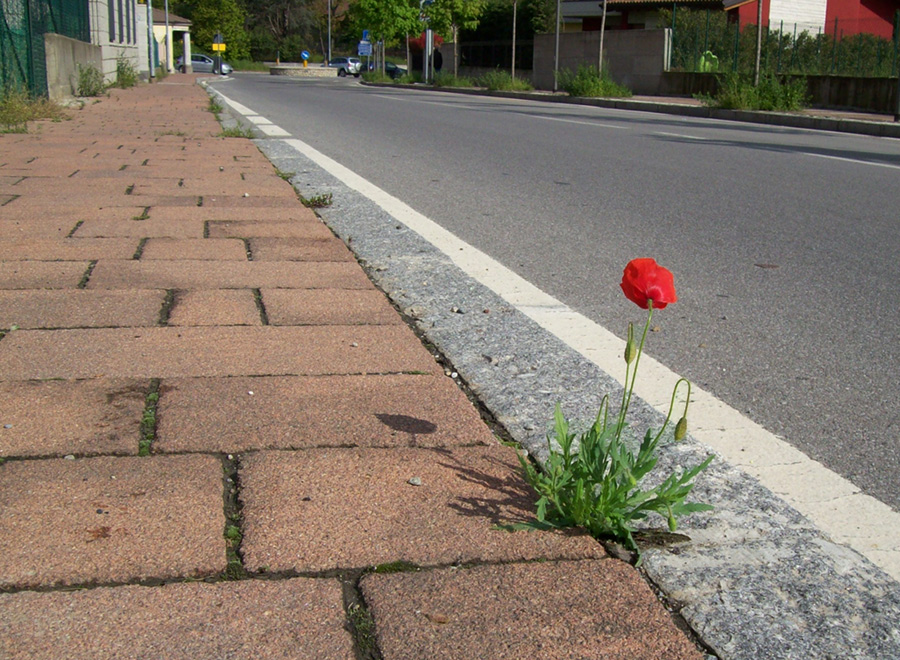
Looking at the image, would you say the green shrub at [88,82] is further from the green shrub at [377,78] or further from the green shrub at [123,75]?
the green shrub at [377,78]

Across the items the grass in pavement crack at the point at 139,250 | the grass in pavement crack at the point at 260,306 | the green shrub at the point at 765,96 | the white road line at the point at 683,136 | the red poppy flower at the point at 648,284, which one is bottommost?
the grass in pavement crack at the point at 260,306

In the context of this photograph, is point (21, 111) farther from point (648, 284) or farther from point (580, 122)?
point (648, 284)

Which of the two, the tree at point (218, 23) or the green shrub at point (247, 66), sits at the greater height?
the tree at point (218, 23)

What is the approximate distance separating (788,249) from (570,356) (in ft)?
9.00

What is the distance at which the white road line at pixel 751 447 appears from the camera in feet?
6.80

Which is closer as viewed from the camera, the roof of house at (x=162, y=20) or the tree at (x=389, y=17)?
the tree at (x=389, y=17)

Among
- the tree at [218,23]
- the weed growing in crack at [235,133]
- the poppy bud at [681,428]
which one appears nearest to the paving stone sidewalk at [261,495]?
the poppy bud at [681,428]

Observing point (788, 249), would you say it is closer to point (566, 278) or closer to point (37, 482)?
point (566, 278)

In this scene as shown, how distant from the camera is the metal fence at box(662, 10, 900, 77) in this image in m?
22.2

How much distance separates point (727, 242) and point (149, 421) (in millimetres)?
3899

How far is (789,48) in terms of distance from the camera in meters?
26.0

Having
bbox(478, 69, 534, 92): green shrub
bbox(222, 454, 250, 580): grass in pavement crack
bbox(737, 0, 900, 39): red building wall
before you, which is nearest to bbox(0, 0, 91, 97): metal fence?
bbox(222, 454, 250, 580): grass in pavement crack

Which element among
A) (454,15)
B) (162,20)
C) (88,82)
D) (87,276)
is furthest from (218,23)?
(87,276)

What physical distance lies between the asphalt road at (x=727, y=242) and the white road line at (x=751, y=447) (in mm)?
103
